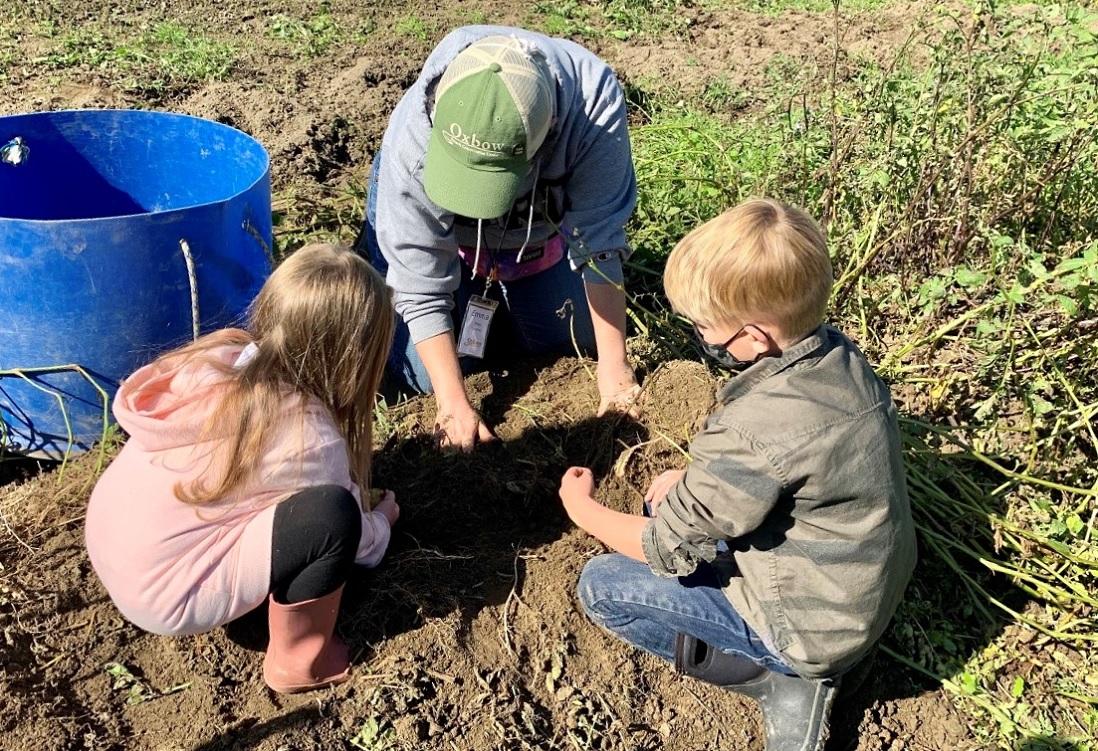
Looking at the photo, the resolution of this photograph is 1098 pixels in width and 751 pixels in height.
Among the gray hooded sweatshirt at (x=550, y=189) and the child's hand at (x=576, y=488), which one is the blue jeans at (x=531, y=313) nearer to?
the gray hooded sweatshirt at (x=550, y=189)

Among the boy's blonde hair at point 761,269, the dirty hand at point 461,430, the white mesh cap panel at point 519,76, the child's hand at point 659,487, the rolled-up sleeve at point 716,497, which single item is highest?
the white mesh cap panel at point 519,76

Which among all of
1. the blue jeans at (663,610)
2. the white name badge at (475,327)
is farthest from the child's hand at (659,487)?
the white name badge at (475,327)

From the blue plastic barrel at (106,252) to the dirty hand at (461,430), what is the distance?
0.63 m

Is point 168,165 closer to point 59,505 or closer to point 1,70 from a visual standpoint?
point 59,505

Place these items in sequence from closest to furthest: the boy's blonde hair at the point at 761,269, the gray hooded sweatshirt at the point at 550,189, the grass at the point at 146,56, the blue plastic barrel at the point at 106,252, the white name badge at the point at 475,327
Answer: the boy's blonde hair at the point at 761,269 → the blue plastic barrel at the point at 106,252 → the gray hooded sweatshirt at the point at 550,189 → the white name badge at the point at 475,327 → the grass at the point at 146,56

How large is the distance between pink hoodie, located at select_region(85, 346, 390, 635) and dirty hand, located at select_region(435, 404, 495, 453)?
653 mm

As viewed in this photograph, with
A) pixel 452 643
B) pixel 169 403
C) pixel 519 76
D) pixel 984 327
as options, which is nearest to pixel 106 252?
pixel 169 403

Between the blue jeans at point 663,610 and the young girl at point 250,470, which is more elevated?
the young girl at point 250,470

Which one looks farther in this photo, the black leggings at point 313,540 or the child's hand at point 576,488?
the child's hand at point 576,488

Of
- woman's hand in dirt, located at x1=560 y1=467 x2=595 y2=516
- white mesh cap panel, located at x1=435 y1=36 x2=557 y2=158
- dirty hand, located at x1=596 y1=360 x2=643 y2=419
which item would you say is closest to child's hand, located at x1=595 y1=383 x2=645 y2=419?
dirty hand, located at x1=596 y1=360 x2=643 y2=419

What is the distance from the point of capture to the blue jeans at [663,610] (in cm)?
189

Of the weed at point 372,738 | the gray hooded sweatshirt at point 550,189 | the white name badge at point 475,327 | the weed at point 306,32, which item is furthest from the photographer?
the weed at point 306,32

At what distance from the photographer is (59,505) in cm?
226

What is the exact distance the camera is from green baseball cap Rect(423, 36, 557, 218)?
6.10ft
